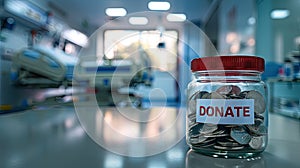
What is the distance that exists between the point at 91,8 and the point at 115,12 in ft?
1.02

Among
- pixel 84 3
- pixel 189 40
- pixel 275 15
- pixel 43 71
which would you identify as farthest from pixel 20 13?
pixel 189 40

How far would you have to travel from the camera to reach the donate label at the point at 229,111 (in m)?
0.28

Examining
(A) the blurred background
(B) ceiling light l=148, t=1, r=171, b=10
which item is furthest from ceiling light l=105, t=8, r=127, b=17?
(B) ceiling light l=148, t=1, r=171, b=10

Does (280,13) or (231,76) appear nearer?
(231,76)

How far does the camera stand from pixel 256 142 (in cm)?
30

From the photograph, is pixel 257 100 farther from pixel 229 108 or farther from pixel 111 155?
pixel 111 155

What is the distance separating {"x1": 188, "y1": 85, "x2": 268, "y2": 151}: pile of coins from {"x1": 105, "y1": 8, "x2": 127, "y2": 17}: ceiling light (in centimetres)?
266

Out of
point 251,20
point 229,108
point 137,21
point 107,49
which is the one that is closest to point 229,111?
point 229,108

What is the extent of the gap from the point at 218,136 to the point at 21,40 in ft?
5.75

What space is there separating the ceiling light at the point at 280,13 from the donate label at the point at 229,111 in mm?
1914

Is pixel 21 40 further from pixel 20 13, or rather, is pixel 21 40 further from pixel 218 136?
pixel 218 136

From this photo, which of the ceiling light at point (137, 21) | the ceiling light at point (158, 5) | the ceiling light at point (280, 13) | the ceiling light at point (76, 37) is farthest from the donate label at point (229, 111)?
the ceiling light at point (137, 21)

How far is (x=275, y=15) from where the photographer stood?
1.93 metres

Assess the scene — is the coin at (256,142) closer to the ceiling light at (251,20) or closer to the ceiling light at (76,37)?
the ceiling light at (251,20)
